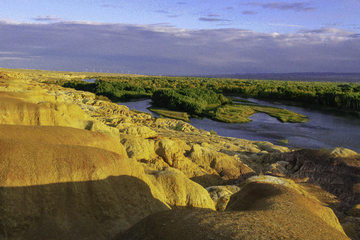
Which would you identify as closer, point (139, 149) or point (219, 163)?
point (139, 149)

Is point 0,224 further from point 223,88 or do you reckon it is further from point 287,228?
point 223,88

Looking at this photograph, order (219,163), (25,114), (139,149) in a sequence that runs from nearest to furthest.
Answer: (25,114) → (139,149) → (219,163)

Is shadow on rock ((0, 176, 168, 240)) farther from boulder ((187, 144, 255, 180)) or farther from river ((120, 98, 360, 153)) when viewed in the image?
river ((120, 98, 360, 153))

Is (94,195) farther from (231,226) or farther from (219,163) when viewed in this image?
(219,163)

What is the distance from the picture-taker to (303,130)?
52594 millimetres

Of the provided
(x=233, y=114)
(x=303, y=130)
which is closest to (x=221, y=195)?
(x=303, y=130)

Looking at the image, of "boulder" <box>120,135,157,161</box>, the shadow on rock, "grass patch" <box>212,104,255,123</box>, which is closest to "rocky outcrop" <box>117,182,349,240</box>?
the shadow on rock

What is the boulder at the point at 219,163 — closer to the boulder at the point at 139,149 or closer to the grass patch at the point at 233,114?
the boulder at the point at 139,149

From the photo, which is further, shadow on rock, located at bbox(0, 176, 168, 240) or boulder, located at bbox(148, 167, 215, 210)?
boulder, located at bbox(148, 167, 215, 210)

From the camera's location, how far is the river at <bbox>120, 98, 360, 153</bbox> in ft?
146

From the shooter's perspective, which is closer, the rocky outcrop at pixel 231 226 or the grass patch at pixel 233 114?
the rocky outcrop at pixel 231 226

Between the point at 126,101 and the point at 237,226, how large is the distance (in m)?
88.1

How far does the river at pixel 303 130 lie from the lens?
44500 mm

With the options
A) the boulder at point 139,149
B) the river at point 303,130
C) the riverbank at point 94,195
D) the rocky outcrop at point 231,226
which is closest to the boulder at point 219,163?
the boulder at point 139,149
